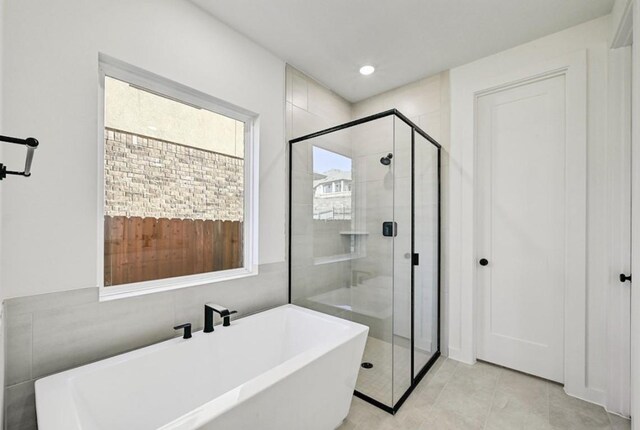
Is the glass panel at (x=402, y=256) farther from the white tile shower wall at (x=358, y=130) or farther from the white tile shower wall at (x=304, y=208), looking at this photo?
the white tile shower wall at (x=304, y=208)

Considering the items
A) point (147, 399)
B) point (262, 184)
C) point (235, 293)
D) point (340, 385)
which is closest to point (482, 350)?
point (340, 385)

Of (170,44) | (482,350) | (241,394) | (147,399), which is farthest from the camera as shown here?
(482,350)

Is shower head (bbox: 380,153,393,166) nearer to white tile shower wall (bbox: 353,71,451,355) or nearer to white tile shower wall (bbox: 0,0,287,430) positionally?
white tile shower wall (bbox: 353,71,451,355)

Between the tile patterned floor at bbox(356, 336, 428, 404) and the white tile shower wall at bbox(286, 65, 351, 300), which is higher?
the white tile shower wall at bbox(286, 65, 351, 300)

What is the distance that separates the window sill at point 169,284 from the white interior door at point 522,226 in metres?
→ 2.08

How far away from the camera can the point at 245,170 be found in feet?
7.65

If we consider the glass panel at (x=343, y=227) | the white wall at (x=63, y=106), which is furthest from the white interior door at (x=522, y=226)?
the white wall at (x=63, y=106)

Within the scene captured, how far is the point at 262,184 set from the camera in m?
2.34

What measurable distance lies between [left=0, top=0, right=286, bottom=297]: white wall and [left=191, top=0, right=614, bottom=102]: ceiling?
49 centimetres

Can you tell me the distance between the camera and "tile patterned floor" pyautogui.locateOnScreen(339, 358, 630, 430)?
1806 millimetres

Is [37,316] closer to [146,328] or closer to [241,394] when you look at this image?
[146,328]

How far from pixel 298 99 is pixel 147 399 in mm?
2429

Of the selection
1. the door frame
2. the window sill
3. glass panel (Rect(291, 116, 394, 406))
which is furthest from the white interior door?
the window sill

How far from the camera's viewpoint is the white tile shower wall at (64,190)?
1.27m
